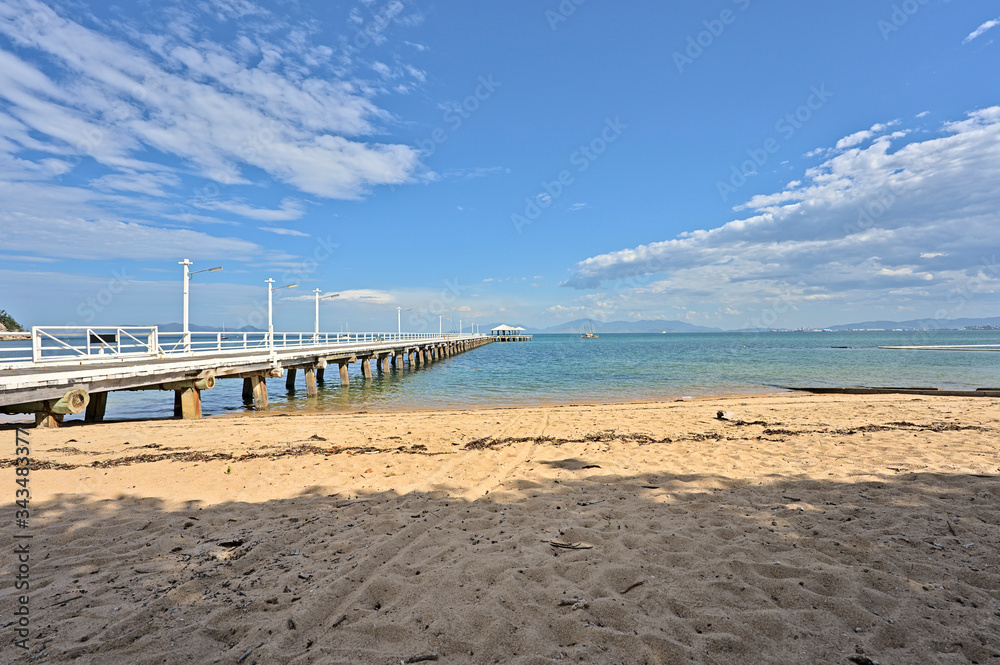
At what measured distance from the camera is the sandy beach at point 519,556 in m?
2.87

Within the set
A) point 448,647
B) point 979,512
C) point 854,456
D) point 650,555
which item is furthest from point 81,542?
point 854,456

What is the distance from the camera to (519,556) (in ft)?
13.2

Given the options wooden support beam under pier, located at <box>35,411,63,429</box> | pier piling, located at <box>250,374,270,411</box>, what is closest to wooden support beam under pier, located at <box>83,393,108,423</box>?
wooden support beam under pier, located at <box>35,411,63,429</box>

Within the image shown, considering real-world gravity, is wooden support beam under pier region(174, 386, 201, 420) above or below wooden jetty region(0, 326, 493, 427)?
below

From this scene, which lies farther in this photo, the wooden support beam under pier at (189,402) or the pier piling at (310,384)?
the pier piling at (310,384)

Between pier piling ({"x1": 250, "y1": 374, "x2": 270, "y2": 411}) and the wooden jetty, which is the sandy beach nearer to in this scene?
the wooden jetty

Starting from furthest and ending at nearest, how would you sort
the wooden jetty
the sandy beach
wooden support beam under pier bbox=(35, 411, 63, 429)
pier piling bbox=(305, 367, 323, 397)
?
pier piling bbox=(305, 367, 323, 397) → wooden support beam under pier bbox=(35, 411, 63, 429) → the wooden jetty → the sandy beach

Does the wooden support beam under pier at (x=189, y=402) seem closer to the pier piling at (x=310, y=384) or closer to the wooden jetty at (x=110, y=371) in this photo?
the wooden jetty at (x=110, y=371)

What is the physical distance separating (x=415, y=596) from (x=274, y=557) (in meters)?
1.56

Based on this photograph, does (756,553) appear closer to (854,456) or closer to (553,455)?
Answer: (553,455)

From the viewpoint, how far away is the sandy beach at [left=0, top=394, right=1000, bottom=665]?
2.87 metres

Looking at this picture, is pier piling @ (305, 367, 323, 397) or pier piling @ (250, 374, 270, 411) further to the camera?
pier piling @ (305, 367, 323, 397)

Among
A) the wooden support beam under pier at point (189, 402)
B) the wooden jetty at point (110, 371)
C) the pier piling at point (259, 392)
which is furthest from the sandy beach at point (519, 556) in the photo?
the pier piling at point (259, 392)

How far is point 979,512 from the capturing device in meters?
4.68
